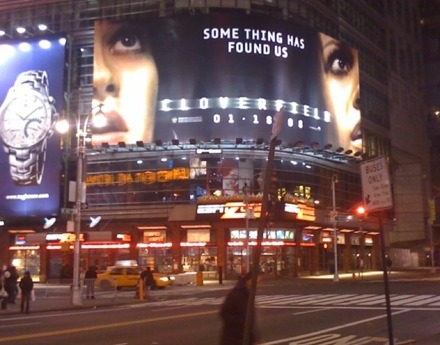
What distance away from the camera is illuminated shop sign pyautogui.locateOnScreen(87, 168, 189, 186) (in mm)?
54906

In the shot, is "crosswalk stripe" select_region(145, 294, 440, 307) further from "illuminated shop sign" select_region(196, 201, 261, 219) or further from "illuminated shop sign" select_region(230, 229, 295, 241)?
"illuminated shop sign" select_region(230, 229, 295, 241)

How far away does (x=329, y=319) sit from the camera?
19062mm

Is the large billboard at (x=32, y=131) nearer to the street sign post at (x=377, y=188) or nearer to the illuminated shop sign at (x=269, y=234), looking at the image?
the illuminated shop sign at (x=269, y=234)

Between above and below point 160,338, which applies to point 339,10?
above

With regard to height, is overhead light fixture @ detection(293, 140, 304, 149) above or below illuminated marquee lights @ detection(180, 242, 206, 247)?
above

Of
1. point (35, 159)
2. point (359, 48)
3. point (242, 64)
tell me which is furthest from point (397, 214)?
point (35, 159)

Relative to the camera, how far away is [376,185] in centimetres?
945

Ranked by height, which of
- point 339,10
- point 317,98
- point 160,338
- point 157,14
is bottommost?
point 160,338

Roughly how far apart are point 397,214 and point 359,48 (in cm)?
2418

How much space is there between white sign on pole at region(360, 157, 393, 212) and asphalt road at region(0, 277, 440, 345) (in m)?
3.04

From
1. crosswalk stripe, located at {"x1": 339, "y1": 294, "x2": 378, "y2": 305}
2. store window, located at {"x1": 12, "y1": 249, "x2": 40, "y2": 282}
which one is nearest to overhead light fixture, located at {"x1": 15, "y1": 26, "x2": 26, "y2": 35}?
store window, located at {"x1": 12, "y1": 249, "x2": 40, "y2": 282}

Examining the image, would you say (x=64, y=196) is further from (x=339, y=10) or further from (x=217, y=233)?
(x=339, y=10)

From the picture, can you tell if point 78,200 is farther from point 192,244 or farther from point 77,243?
point 192,244

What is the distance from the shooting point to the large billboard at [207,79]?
54.8 meters
